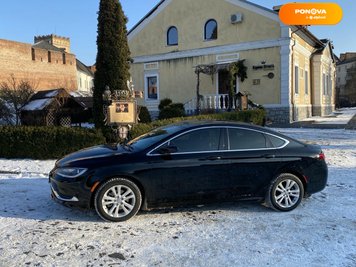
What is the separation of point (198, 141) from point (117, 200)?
4.96 feet

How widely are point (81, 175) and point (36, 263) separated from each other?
1500 millimetres

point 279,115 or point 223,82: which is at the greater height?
point 223,82

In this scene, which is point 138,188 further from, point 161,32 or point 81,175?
point 161,32

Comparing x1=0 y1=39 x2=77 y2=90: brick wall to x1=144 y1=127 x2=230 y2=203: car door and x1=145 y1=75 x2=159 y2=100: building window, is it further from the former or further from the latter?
x1=144 y1=127 x2=230 y2=203: car door

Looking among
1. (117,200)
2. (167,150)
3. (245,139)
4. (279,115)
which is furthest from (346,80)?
(117,200)

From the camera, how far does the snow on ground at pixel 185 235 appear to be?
13.4 feet

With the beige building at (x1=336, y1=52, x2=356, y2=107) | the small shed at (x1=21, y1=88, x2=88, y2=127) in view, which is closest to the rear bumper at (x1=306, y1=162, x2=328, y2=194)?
the small shed at (x1=21, y1=88, x2=88, y2=127)

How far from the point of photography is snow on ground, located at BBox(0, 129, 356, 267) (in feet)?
13.4

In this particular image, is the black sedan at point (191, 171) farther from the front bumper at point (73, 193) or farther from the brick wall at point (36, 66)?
the brick wall at point (36, 66)

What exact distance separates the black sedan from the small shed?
7840mm

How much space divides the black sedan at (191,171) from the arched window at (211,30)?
18759 mm

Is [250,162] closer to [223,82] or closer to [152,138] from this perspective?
[152,138]

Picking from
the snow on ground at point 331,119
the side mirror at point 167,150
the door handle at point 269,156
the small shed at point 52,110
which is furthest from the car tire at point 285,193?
the snow on ground at point 331,119

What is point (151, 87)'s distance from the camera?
26922mm
